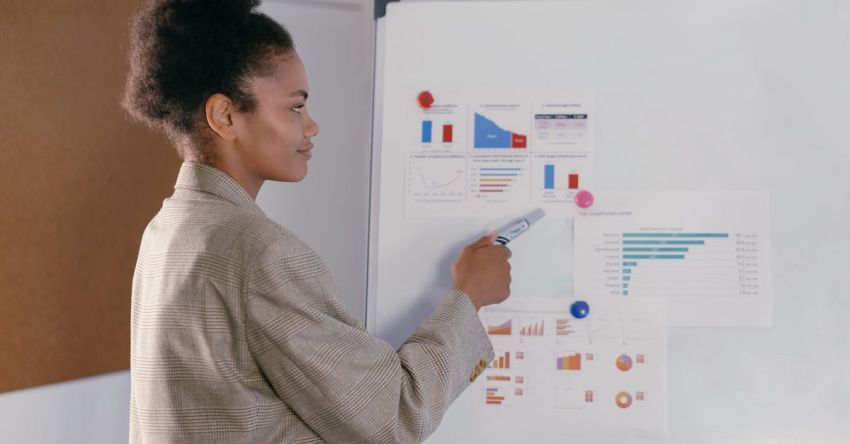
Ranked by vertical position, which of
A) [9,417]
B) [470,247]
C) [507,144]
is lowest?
[9,417]

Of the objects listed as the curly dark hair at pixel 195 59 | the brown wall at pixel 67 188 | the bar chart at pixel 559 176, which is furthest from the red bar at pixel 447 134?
the brown wall at pixel 67 188

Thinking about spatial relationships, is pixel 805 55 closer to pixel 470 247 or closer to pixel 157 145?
pixel 470 247

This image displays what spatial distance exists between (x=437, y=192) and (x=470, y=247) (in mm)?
131

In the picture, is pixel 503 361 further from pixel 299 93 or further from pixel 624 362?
pixel 299 93

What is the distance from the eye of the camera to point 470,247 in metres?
1.17

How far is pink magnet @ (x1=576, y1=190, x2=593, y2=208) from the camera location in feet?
4.00

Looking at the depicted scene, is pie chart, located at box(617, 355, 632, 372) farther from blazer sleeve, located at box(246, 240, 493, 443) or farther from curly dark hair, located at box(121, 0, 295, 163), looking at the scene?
curly dark hair, located at box(121, 0, 295, 163)

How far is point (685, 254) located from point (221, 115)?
28.4 inches

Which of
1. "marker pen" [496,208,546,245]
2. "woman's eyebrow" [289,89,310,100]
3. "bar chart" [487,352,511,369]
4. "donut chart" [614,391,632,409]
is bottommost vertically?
"donut chart" [614,391,632,409]

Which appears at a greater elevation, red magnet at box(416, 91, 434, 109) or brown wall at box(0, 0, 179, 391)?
red magnet at box(416, 91, 434, 109)

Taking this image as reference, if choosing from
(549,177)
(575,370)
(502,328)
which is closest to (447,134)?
(549,177)

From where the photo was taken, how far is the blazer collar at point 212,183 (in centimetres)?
88

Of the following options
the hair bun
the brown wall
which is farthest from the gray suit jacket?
the brown wall

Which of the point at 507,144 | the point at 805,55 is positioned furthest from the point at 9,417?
the point at 805,55
